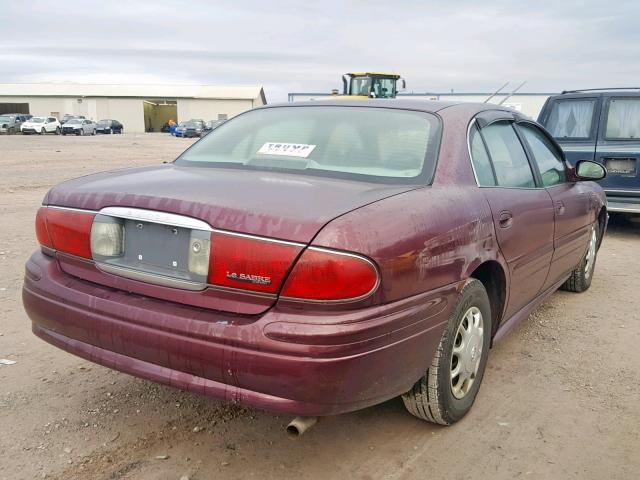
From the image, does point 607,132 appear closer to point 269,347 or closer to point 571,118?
point 571,118

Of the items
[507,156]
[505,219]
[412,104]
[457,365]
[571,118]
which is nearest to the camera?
[457,365]

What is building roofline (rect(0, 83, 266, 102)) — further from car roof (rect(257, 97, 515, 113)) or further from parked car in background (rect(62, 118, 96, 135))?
car roof (rect(257, 97, 515, 113))

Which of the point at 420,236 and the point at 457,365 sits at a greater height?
the point at 420,236

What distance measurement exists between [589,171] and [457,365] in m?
2.28

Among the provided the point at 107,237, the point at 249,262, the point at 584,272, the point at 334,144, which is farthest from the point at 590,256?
the point at 107,237

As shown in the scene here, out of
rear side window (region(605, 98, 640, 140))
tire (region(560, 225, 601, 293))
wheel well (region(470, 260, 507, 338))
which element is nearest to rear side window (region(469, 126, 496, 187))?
wheel well (region(470, 260, 507, 338))

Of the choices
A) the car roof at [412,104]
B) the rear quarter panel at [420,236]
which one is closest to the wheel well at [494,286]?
the rear quarter panel at [420,236]

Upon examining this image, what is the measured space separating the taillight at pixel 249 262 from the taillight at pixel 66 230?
685 mm

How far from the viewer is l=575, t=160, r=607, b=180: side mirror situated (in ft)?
14.4

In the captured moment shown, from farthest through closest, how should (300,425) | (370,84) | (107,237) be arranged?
(370,84)
(107,237)
(300,425)

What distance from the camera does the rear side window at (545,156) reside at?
400cm

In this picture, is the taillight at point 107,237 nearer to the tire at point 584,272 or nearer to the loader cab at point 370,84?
the tire at point 584,272

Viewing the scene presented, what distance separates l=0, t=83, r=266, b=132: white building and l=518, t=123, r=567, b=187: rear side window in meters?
64.3

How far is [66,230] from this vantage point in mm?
2666
